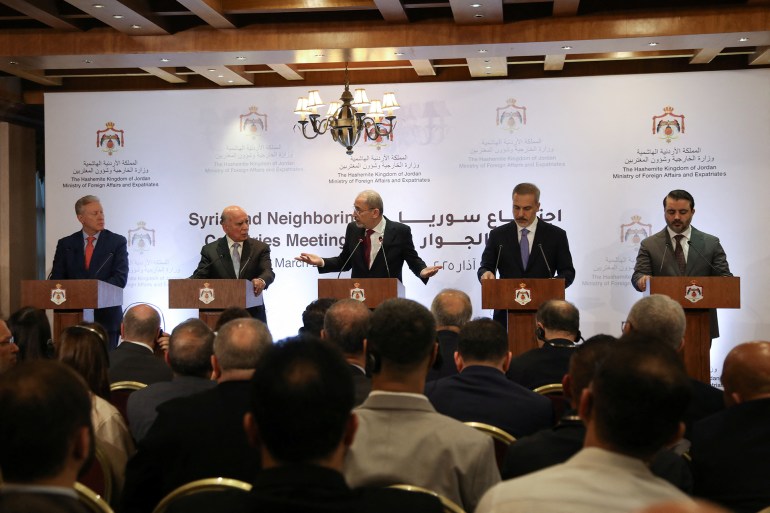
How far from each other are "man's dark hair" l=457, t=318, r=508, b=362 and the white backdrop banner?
6130 millimetres

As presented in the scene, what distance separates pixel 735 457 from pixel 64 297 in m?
5.86

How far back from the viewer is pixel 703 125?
9.80m

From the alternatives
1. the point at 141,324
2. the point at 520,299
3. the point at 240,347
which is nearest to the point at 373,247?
the point at 520,299

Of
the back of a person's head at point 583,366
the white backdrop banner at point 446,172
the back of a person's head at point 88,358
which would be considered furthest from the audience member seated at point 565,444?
the white backdrop banner at point 446,172

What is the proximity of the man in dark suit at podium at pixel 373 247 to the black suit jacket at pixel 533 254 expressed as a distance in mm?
618

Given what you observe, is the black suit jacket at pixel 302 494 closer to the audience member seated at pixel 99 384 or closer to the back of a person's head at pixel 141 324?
the audience member seated at pixel 99 384

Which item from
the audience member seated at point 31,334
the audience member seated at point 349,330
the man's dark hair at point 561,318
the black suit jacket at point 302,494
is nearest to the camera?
the black suit jacket at point 302,494

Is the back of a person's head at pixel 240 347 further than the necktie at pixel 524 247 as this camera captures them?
No

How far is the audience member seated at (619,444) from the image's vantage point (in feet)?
5.76

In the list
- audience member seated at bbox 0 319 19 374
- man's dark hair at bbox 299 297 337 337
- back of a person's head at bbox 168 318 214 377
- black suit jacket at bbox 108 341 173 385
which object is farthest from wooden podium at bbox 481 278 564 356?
back of a person's head at bbox 168 318 214 377

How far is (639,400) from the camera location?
190 centimetres

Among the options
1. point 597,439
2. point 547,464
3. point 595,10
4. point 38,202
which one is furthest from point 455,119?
point 597,439

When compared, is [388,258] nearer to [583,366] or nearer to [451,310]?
[451,310]

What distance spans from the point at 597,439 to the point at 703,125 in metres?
8.60
